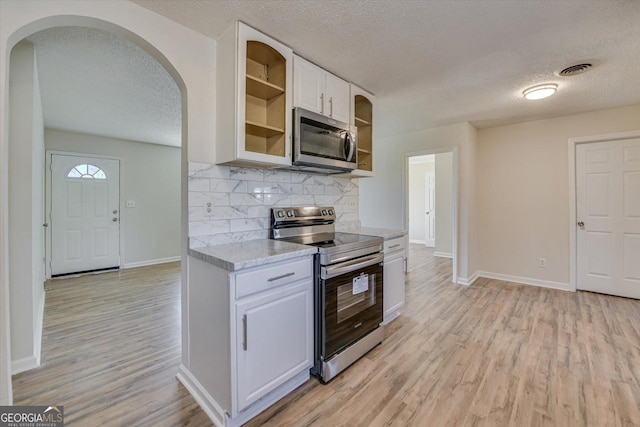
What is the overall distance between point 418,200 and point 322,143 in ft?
19.9

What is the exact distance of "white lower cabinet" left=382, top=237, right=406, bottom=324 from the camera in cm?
255

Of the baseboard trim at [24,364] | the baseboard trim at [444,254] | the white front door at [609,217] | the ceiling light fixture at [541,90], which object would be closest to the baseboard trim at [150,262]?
the baseboard trim at [24,364]

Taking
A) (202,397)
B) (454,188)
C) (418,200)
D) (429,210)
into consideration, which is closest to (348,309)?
(202,397)

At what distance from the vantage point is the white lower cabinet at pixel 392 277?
2.55 metres

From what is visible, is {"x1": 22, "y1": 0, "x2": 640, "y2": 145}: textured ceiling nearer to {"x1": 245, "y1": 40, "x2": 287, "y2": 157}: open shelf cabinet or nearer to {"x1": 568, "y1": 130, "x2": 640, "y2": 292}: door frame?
{"x1": 245, "y1": 40, "x2": 287, "y2": 157}: open shelf cabinet

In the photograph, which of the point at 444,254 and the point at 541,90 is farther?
the point at 444,254

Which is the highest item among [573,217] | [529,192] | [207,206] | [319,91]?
[319,91]

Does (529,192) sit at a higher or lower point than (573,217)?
higher

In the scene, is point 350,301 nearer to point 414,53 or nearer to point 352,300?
point 352,300

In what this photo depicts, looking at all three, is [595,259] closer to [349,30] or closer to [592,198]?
[592,198]

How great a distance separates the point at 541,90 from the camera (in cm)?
270

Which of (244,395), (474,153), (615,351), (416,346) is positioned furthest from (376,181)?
(244,395)

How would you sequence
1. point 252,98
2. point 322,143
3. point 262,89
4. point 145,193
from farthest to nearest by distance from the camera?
1. point 145,193
2. point 322,143
3. point 252,98
4. point 262,89

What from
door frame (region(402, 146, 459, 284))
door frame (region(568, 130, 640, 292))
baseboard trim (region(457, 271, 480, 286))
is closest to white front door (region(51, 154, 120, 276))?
door frame (region(402, 146, 459, 284))
